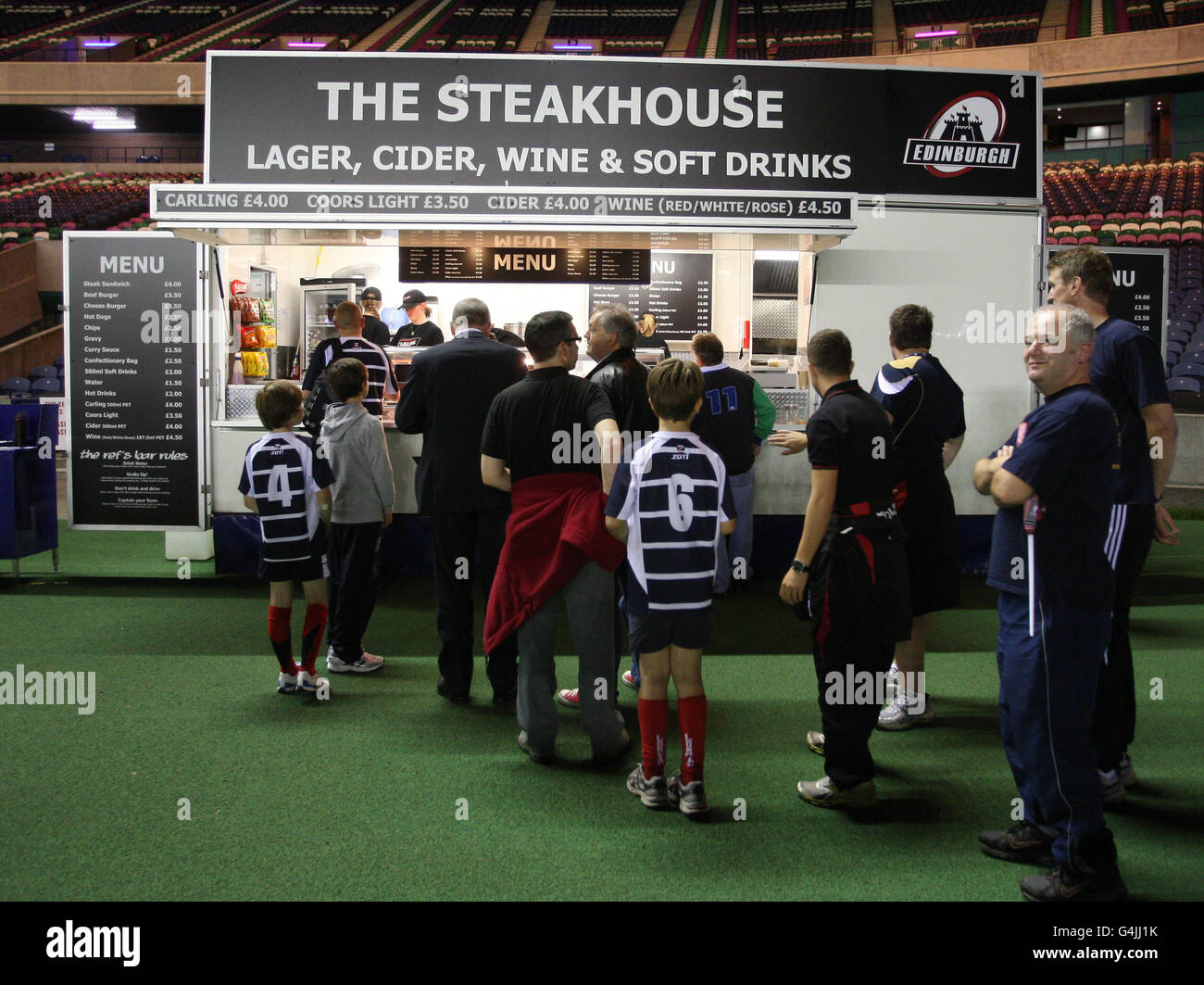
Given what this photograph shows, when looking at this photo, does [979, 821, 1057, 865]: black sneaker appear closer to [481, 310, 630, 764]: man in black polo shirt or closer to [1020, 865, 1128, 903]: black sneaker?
[1020, 865, 1128, 903]: black sneaker

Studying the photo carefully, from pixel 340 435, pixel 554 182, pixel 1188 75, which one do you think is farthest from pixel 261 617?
pixel 1188 75

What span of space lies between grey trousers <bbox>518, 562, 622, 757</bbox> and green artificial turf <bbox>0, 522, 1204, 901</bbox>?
17 centimetres

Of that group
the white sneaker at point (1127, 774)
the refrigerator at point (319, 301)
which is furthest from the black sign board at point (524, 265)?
A: the white sneaker at point (1127, 774)

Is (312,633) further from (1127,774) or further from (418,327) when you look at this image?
(418,327)

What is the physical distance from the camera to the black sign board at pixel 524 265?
323 inches

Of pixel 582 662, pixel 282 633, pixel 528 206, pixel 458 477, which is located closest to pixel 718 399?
pixel 528 206

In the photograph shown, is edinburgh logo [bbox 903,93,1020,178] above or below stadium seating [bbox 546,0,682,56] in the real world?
below

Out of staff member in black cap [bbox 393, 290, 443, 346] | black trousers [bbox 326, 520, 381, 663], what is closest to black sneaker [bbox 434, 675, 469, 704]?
black trousers [bbox 326, 520, 381, 663]

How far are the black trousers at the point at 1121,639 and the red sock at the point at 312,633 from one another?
3.22m

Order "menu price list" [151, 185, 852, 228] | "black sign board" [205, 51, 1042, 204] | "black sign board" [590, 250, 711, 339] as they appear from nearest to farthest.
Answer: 1. "menu price list" [151, 185, 852, 228]
2. "black sign board" [205, 51, 1042, 204]
3. "black sign board" [590, 250, 711, 339]

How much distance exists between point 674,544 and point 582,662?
2.49ft

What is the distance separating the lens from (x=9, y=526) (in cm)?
685

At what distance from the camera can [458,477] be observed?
464 centimetres

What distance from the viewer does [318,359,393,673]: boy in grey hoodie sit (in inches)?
200
